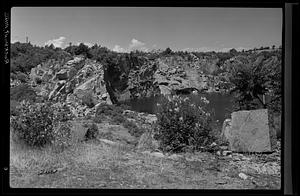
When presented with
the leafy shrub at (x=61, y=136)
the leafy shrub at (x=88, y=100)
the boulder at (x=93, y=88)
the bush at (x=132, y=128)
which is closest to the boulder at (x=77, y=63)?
the boulder at (x=93, y=88)

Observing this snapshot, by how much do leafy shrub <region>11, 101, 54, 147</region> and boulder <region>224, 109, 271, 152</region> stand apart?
6.56ft

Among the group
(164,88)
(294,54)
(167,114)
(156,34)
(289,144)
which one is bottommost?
(289,144)

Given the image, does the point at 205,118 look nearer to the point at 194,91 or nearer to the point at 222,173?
the point at 194,91

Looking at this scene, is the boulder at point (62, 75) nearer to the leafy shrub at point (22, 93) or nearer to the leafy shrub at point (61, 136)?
the leafy shrub at point (22, 93)

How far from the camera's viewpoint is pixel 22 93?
4.25 m

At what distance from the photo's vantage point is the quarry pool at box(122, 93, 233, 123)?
A: 4.36m

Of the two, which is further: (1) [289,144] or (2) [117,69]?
(2) [117,69]

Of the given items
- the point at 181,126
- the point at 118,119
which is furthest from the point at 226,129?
the point at 118,119

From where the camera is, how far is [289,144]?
3811 millimetres

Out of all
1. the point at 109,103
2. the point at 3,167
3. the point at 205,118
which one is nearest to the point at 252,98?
the point at 205,118

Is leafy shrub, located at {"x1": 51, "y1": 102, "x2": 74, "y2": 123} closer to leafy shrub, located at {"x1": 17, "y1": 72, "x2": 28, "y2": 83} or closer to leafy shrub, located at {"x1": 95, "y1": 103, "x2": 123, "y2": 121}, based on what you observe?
leafy shrub, located at {"x1": 95, "y1": 103, "x2": 123, "y2": 121}

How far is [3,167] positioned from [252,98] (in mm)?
2720

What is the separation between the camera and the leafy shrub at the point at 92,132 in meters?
4.37

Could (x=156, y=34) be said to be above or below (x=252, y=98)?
above
